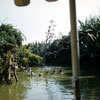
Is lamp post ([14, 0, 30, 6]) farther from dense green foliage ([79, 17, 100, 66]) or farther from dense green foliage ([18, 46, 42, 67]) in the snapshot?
dense green foliage ([79, 17, 100, 66])

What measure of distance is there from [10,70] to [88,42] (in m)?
17.6

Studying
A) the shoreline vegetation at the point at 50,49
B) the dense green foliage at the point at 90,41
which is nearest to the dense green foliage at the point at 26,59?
the shoreline vegetation at the point at 50,49

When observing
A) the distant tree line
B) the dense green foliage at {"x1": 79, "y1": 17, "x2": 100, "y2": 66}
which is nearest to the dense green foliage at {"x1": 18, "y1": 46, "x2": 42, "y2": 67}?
the distant tree line

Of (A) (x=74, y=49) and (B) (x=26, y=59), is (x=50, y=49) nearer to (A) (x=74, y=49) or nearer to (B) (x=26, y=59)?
(B) (x=26, y=59)

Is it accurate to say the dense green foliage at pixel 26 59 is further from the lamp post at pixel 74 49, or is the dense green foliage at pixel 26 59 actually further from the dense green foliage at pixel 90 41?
the lamp post at pixel 74 49

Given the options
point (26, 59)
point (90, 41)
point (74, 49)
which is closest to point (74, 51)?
point (74, 49)

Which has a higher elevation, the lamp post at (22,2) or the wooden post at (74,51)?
the lamp post at (22,2)

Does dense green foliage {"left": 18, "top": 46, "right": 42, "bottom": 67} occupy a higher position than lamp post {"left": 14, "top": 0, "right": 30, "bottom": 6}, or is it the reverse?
lamp post {"left": 14, "top": 0, "right": 30, "bottom": 6}

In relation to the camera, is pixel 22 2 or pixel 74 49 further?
pixel 22 2

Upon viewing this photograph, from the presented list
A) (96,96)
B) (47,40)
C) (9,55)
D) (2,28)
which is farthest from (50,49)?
(96,96)

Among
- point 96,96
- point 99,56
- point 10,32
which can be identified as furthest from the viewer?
point 99,56

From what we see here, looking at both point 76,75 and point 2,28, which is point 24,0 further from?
point 2,28

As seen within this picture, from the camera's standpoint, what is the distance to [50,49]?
3938 cm

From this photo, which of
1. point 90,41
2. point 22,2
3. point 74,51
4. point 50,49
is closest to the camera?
point 74,51
